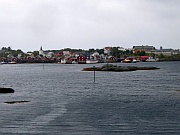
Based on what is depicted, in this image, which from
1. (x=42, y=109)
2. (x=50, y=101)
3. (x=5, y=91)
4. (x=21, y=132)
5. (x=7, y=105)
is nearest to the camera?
(x=21, y=132)

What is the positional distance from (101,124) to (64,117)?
3079 millimetres

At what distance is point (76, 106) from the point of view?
2644cm

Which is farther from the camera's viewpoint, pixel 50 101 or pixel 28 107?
pixel 50 101

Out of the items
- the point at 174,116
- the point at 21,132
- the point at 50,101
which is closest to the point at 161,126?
the point at 174,116

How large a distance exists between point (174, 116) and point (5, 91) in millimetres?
20028

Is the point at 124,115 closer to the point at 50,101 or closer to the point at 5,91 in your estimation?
the point at 50,101

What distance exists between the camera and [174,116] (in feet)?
72.2

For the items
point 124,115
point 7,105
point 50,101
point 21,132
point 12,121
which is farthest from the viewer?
point 50,101

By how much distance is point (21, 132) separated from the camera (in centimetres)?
1794

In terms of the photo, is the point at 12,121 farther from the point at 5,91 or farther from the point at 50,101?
the point at 5,91

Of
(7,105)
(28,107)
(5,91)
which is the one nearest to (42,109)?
(28,107)

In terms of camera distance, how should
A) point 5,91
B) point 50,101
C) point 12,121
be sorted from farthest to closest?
point 5,91 → point 50,101 → point 12,121

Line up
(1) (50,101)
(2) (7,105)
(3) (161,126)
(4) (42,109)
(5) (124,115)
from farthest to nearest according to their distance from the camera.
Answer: (1) (50,101), (2) (7,105), (4) (42,109), (5) (124,115), (3) (161,126)

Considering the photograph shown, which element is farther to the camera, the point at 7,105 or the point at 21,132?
the point at 7,105
